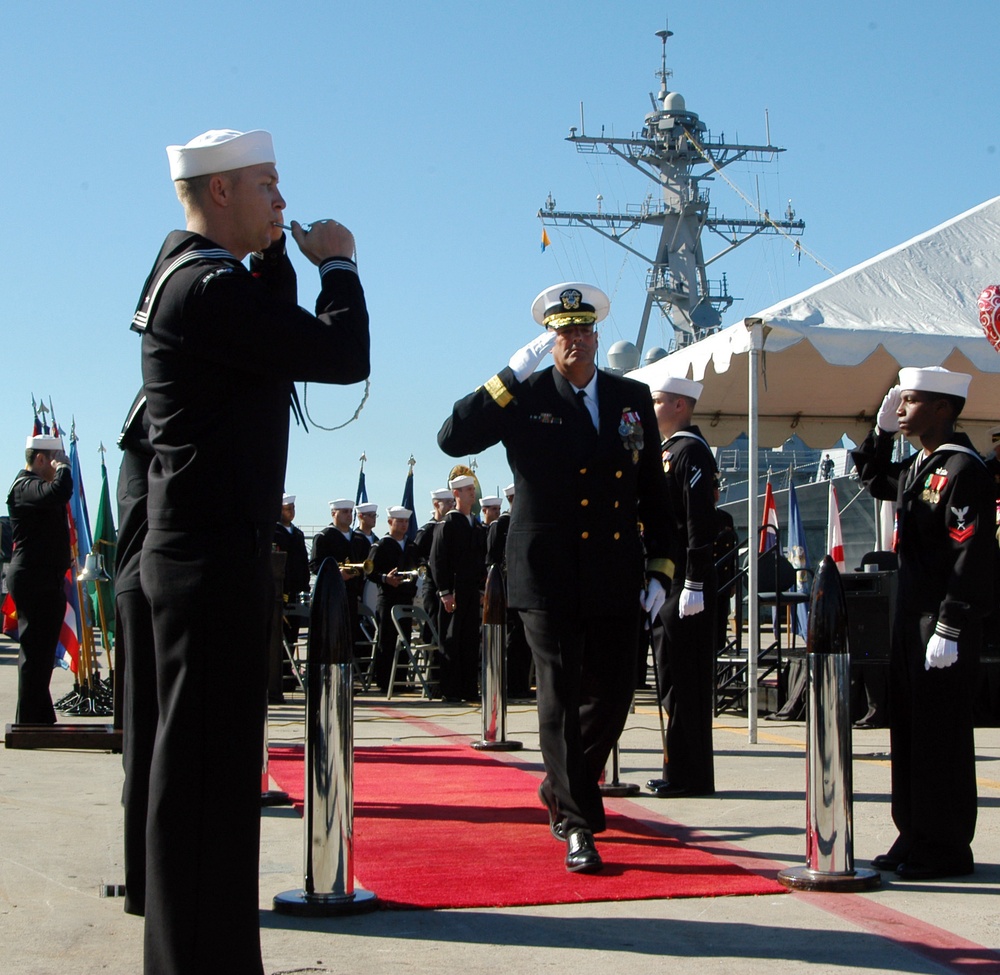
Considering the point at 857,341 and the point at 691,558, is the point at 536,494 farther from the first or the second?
the point at 857,341

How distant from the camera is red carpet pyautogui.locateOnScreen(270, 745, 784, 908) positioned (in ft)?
15.3

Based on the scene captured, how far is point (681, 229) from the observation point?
54.2 m

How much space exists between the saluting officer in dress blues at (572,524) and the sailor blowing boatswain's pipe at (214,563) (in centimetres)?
220

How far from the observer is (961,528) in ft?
16.4

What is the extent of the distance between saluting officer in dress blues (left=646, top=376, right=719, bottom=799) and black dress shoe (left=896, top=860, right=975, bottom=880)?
6.78 ft

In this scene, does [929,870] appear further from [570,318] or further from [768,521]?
[768,521]

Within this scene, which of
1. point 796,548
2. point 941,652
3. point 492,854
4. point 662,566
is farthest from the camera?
point 796,548

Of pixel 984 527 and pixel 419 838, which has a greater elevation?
pixel 984 527

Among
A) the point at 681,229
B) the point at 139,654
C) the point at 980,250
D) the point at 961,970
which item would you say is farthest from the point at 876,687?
the point at 681,229

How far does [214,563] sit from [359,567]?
503 inches

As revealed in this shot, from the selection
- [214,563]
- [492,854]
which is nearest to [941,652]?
[492,854]

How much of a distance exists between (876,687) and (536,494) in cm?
618

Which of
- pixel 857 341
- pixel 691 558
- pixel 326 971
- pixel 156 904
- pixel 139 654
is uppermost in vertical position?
pixel 857 341

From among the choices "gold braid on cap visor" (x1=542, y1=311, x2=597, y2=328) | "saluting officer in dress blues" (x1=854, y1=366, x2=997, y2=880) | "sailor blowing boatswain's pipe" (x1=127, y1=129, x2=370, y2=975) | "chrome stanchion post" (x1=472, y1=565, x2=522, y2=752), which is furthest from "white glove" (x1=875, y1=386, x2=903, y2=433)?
"chrome stanchion post" (x1=472, y1=565, x2=522, y2=752)
